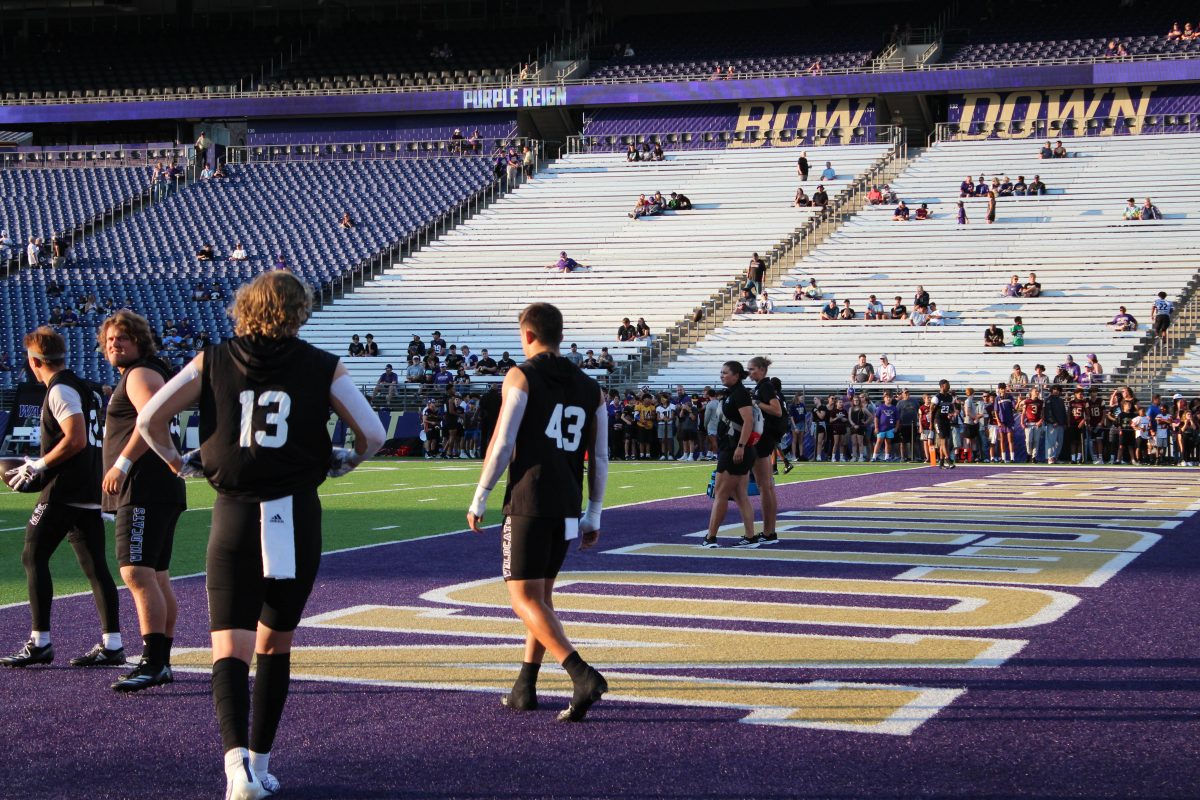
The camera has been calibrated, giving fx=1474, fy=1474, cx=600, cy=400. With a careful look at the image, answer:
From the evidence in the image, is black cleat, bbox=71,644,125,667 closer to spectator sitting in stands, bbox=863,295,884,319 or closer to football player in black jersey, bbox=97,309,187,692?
football player in black jersey, bbox=97,309,187,692

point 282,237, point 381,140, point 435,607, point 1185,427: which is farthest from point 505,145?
point 435,607

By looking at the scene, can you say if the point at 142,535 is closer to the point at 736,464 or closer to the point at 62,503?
the point at 62,503

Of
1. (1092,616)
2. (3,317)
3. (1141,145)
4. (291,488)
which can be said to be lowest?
(1092,616)

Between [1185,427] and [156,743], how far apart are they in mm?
24435

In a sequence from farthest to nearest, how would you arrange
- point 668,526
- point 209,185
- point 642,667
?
point 209,185
point 668,526
point 642,667

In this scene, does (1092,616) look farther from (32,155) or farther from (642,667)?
(32,155)

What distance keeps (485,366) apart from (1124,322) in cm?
1358

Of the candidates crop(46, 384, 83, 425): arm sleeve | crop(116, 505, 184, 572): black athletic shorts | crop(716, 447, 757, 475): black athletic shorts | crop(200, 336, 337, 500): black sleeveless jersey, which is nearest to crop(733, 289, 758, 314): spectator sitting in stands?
crop(716, 447, 757, 475): black athletic shorts

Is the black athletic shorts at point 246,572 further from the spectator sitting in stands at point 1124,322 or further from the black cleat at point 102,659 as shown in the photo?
the spectator sitting in stands at point 1124,322

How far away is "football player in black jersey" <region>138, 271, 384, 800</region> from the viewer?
4641mm

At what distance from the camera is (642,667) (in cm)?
688

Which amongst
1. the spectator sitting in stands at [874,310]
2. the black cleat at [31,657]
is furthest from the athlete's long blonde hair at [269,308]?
the spectator sitting in stands at [874,310]

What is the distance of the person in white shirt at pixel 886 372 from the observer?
2991 centimetres

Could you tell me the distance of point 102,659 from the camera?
6953 mm
